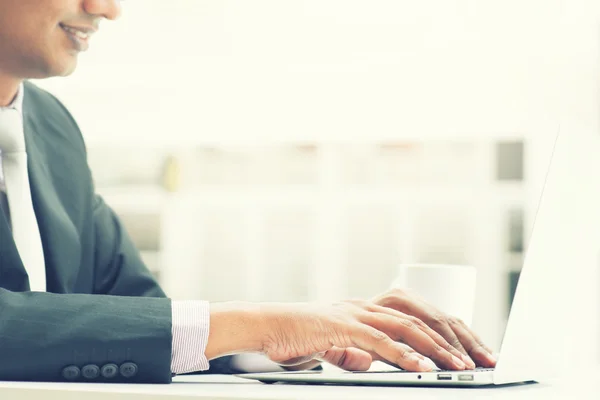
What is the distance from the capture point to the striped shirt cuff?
756 millimetres

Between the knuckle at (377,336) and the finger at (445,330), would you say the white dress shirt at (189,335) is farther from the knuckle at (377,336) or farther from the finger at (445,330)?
the finger at (445,330)

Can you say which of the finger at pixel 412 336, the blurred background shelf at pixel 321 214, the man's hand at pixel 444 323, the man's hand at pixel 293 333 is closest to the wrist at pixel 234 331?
the man's hand at pixel 293 333

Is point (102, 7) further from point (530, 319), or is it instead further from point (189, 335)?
point (530, 319)

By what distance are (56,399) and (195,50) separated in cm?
563

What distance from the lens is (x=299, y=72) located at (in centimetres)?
592

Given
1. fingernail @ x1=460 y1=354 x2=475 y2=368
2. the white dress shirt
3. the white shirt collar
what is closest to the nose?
the white shirt collar

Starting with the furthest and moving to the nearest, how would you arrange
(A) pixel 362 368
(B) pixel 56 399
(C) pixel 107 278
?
1. (C) pixel 107 278
2. (A) pixel 362 368
3. (B) pixel 56 399

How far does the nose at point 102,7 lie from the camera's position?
1156mm

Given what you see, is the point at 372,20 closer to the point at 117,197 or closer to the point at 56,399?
the point at 117,197

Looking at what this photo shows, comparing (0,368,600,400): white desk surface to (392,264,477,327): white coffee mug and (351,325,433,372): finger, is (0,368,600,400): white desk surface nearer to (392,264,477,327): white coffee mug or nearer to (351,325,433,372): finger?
(351,325,433,372): finger

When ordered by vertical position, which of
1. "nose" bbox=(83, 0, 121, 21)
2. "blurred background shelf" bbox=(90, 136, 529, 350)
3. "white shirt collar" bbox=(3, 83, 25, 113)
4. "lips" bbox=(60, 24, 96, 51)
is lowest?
"blurred background shelf" bbox=(90, 136, 529, 350)

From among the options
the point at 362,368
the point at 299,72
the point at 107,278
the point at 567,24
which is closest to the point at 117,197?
the point at 299,72

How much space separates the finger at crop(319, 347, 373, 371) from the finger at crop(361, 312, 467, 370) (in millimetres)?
104

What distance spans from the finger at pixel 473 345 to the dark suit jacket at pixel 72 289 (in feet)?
1.09
